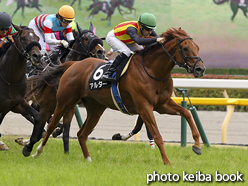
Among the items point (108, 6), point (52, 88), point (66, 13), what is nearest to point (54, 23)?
point (66, 13)

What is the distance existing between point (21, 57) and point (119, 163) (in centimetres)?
183

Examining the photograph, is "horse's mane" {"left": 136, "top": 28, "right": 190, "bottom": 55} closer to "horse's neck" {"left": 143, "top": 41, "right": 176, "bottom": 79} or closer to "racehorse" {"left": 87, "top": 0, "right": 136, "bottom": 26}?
"horse's neck" {"left": 143, "top": 41, "right": 176, "bottom": 79}

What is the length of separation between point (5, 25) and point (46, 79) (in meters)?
1.02

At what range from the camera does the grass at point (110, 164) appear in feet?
13.4

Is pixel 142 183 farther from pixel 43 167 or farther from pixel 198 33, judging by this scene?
pixel 198 33

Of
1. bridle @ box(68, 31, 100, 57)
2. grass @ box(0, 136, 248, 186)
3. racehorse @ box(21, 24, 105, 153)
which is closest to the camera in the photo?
grass @ box(0, 136, 248, 186)

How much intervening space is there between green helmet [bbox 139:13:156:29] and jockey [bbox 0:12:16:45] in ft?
5.60

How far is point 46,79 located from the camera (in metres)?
6.24

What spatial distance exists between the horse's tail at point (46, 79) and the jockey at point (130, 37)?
98cm

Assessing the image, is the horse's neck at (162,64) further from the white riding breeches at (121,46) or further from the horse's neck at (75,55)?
the horse's neck at (75,55)

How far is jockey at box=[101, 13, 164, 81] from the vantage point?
4992mm

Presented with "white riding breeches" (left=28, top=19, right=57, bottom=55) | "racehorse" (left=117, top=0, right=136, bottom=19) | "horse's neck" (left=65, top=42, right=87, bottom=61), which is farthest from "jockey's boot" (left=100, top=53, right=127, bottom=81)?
"racehorse" (left=117, top=0, right=136, bottom=19)

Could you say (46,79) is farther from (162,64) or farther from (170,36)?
(170,36)

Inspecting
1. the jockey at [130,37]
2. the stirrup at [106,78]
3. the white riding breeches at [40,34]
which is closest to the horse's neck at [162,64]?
the jockey at [130,37]
